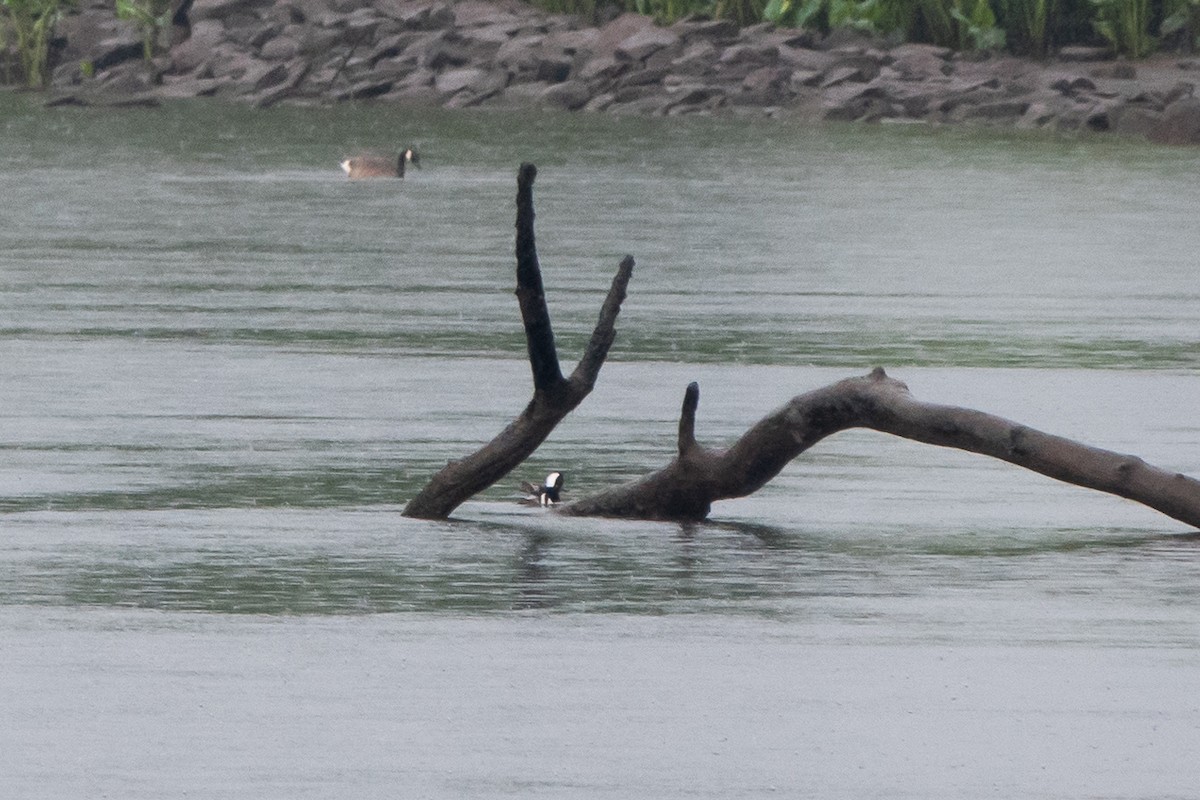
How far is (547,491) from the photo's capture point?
388 inches

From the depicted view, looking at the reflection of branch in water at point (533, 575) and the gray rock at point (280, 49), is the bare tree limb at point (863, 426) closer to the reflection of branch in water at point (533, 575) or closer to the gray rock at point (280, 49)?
the reflection of branch in water at point (533, 575)

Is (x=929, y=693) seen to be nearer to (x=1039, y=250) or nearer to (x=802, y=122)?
(x=1039, y=250)

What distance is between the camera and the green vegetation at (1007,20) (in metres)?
48.3

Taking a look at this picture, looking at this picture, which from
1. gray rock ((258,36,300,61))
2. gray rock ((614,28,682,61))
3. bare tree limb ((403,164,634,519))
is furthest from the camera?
gray rock ((258,36,300,61))

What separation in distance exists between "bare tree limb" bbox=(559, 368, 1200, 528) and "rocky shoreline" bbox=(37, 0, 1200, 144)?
2997cm

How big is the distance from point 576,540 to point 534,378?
50 cm

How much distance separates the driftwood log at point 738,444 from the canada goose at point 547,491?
0.10m

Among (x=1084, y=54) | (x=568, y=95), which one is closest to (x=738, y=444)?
(x=568, y=95)

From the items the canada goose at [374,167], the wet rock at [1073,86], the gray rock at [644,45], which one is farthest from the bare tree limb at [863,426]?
the gray rock at [644,45]

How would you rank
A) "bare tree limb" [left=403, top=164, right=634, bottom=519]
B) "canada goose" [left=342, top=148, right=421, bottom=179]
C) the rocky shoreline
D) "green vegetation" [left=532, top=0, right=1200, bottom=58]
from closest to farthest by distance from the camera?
"bare tree limb" [left=403, top=164, right=634, bottom=519] < "canada goose" [left=342, top=148, right=421, bottom=179] < the rocky shoreline < "green vegetation" [left=532, top=0, right=1200, bottom=58]

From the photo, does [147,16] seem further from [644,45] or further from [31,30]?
[644,45]

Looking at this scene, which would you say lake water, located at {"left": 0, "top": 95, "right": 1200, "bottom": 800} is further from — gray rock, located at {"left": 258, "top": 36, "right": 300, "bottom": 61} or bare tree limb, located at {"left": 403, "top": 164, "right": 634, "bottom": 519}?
gray rock, located at {"left": 258, "top": 36, "right": 300, "bottom": 61}

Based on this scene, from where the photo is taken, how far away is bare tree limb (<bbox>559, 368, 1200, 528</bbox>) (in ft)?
29.7

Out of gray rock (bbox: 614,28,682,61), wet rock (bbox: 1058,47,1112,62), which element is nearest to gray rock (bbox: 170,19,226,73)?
gray rock (bbox: 614,28,682,61)
